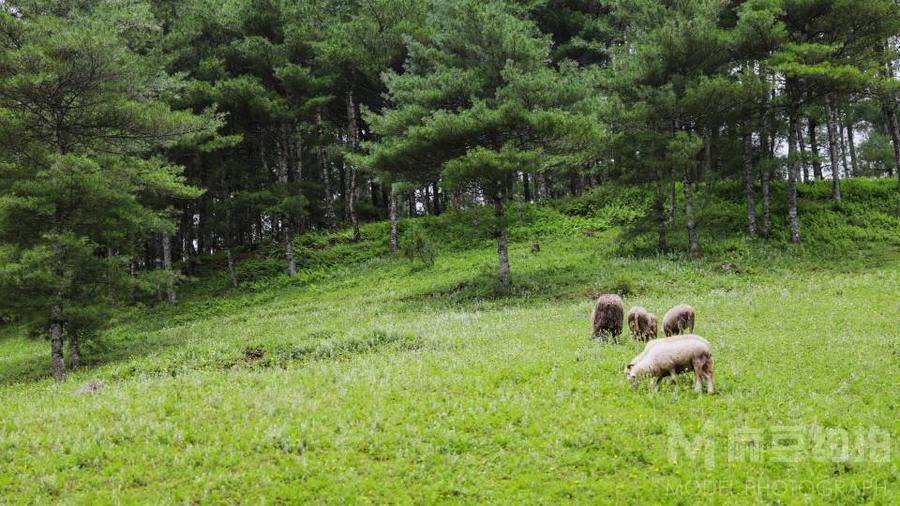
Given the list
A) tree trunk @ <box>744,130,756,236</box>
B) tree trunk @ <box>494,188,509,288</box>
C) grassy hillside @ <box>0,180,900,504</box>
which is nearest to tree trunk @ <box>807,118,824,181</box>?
tree trunk @ <box>744,130,756,236</box>

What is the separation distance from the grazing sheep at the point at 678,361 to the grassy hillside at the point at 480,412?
293 mm

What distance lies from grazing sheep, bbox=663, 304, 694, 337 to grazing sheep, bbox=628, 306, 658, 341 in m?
0.31

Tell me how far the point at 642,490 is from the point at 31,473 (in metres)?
8.14

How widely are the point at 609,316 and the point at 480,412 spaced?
5720 mm

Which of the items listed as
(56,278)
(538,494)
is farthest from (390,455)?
(56,278)

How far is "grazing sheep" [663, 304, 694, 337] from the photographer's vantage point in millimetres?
12539

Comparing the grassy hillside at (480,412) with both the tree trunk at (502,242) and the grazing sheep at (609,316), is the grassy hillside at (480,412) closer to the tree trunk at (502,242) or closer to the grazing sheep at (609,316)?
the grazing sheep at (609,316)

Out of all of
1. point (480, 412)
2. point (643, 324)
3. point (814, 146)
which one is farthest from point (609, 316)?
point (814, 146)

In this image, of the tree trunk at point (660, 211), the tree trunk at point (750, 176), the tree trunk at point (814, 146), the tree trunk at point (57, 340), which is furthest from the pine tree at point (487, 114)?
the tree trunk at point (814, 146)

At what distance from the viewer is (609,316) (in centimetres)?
1312

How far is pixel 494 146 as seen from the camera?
83.7 ft

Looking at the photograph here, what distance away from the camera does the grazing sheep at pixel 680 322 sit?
1254 centimetres
